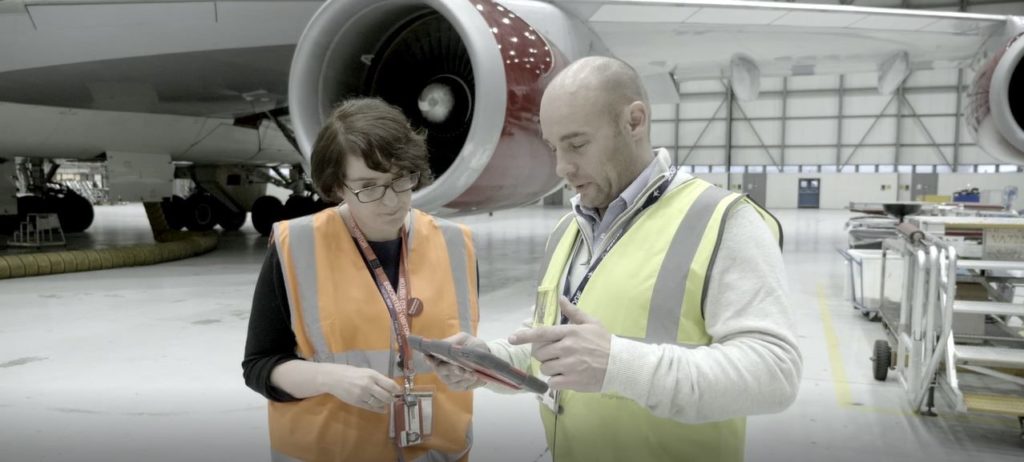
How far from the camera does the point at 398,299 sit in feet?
4.68

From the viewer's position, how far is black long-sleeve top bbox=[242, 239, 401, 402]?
4.50ft

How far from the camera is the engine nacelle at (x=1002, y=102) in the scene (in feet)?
14.1

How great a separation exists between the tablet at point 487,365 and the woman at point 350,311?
323 mm

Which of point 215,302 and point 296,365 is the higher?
point 296,365

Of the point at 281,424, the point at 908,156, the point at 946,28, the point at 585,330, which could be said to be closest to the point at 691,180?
the point at 585,330

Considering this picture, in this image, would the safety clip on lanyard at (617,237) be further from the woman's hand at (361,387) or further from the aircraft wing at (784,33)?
the aircraft wing at (784,33)

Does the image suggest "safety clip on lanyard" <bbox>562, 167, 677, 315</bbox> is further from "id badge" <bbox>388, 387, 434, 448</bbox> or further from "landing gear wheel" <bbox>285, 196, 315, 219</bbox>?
"landing gear wheel" <bbox>285, 196, 315, 219</bbox>

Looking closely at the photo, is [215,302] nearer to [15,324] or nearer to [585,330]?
[15,324]

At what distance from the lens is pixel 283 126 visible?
6676 millimetres

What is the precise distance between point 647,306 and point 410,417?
600mm

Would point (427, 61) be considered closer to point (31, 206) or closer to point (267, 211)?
point (267, 211)

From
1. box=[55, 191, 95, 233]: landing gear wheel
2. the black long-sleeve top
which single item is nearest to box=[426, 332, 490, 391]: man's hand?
the black long-sleeve top

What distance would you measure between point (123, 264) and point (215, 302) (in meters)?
2.38

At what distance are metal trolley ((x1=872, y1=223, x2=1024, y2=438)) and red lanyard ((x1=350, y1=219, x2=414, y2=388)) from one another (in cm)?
191
